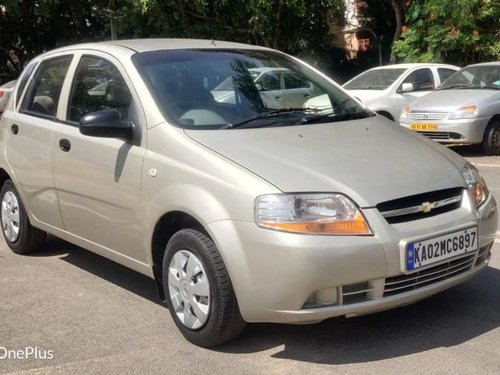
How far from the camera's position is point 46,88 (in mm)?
5555

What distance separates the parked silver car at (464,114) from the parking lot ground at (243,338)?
6.18 m

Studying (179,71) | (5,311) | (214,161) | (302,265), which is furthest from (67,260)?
(302,265)

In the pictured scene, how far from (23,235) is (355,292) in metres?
3.25

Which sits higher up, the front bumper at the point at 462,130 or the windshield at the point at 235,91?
the windshield at the point at 235,91

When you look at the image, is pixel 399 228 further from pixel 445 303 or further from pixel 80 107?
pixel 80 107

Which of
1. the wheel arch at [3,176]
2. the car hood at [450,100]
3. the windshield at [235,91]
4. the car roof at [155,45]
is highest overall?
the car roof at [155,45]

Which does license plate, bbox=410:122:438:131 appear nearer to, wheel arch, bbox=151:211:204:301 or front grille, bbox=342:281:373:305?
wheel arch, bbox=151:211:204:301

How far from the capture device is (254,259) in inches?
140

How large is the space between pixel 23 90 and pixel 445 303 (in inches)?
144

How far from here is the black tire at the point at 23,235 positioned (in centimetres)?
581

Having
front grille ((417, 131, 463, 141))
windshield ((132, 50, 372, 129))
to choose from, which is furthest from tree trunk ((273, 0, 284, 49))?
windshield ((132, 50, 372, 129))

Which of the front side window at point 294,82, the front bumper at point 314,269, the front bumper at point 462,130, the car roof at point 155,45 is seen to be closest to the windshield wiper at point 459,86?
the front bumper at point 462,130

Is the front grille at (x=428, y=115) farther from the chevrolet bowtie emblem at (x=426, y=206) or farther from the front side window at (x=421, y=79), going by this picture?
the chevrolet bowtie emblem at (x=426, y=206)

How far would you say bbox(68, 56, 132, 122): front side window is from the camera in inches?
183
